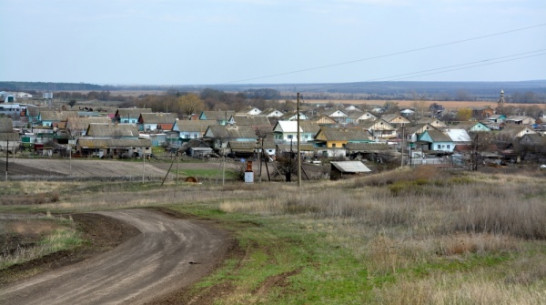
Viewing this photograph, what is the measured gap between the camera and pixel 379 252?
1180 centimetres

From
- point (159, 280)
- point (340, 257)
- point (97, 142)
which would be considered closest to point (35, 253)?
point (159, 280)

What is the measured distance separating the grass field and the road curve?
22.9 inches

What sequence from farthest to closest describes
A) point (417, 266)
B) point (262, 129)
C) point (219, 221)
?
point (262, 129)
point (219, 221)
point (417, 266)

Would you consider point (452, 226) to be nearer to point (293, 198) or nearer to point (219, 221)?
point (219, 221)

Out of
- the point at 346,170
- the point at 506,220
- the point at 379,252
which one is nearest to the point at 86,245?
the point at 379,252

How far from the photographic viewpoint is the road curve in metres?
9.16

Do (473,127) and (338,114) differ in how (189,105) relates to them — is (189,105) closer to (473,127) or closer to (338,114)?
(338,114)

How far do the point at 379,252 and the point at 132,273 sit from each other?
452 centimetres

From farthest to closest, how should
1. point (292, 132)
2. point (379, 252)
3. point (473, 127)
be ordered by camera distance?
point (473, 127), point (292, 132), point (379, 252)

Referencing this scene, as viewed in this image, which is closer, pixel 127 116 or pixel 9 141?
pixel 9 141

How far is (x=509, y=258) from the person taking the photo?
39.0 feet

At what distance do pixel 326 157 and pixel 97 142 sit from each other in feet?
79.4

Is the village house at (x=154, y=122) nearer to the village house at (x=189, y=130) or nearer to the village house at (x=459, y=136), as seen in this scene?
the village house at (x=189, y=130)

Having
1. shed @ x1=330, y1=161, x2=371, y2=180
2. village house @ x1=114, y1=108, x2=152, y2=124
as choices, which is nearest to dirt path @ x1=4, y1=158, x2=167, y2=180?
shed @ x1=330, y1=161, x2=371, y2=180
